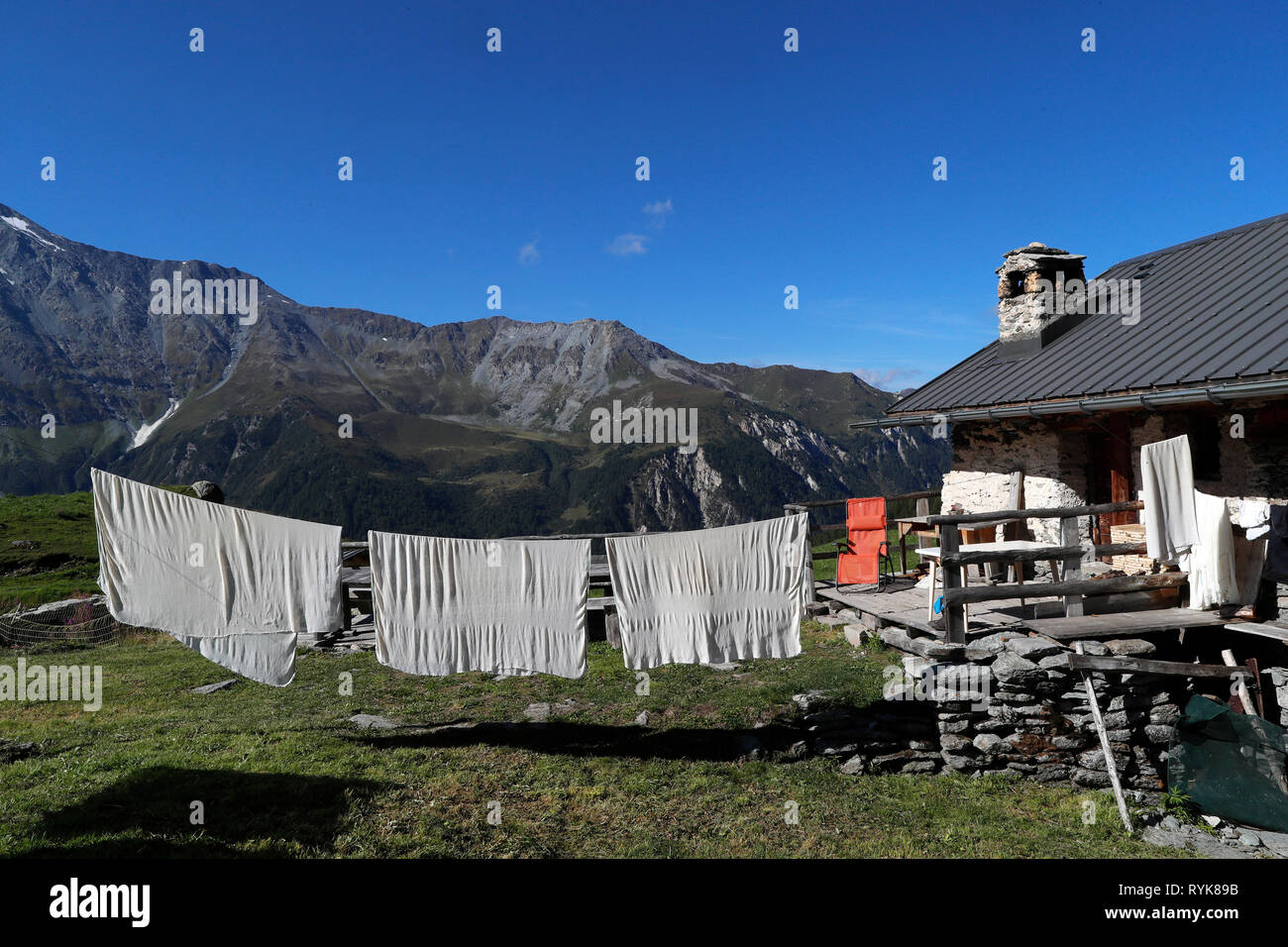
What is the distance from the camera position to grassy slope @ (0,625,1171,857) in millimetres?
6699

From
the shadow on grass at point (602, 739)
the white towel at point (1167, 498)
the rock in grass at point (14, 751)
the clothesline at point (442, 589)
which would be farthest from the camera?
the shadow on grass at point (602, 739)

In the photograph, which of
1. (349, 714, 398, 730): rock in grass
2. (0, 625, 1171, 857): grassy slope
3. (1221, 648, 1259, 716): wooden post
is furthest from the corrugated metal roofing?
(349, 714, 398, 730): rock in grass

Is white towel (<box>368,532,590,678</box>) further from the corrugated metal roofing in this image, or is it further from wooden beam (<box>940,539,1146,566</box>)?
the corrugated metal roofing

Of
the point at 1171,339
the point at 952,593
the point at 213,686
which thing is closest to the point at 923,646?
the point at 952,593

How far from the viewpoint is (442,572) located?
350 inches

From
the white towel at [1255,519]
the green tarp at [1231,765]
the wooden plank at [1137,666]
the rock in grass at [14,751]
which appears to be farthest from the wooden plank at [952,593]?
the rock in grass at [14,751]

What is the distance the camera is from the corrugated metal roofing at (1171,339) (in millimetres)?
10125

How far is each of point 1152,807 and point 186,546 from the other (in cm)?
1166

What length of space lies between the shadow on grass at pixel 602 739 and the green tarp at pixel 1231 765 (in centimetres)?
445

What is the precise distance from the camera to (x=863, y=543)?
13.6 meters

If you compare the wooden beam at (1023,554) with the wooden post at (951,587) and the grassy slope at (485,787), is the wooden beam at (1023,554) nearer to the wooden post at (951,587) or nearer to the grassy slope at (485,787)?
the wooden post at (951,587)

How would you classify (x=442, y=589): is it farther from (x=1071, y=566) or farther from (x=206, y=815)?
(x=1071, y=566)

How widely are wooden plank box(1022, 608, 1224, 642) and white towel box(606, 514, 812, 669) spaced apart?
10.1 ft
